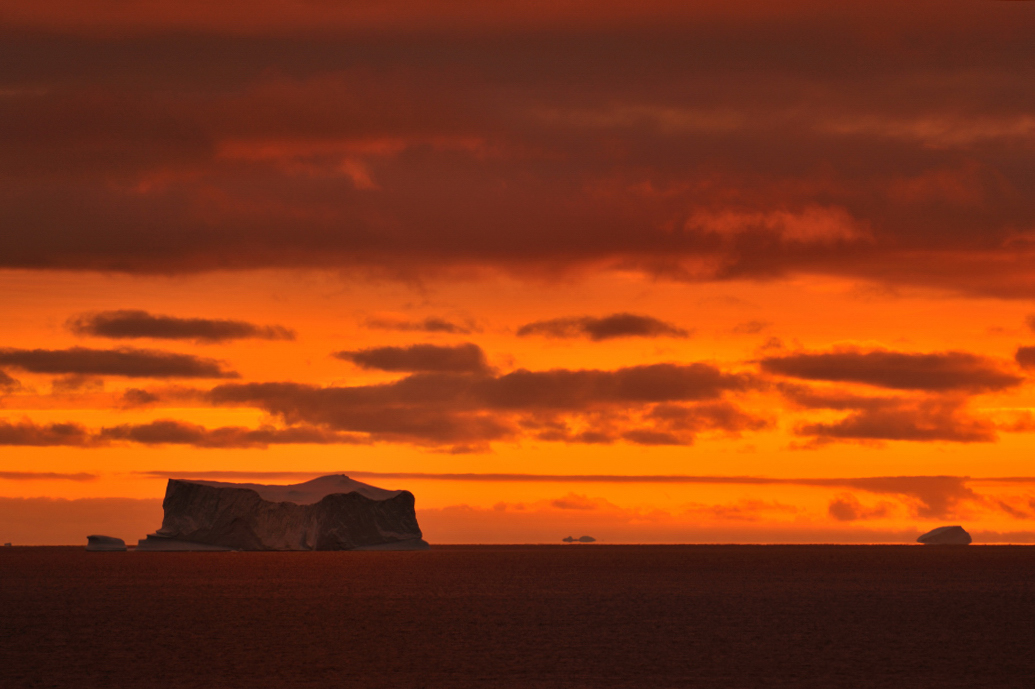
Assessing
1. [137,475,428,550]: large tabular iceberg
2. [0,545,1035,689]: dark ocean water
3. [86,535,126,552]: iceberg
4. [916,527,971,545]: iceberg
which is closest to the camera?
[0,545,1035,689]: dark ocean water

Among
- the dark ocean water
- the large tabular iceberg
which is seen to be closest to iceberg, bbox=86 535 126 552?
the large tabular iceberg

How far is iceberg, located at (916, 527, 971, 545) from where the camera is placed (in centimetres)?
18888

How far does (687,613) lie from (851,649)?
12.0m

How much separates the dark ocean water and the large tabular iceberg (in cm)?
4563

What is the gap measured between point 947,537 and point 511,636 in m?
176

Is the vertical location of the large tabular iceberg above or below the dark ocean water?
above

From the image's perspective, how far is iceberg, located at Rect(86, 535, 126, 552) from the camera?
424 ft

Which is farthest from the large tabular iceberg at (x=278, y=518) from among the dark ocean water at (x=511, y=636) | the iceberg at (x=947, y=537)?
the iceberg at (x=947, y=537)

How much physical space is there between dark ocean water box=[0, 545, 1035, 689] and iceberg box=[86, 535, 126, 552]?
7544 centimetres

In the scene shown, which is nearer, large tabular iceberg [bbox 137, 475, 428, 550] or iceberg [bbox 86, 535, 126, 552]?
large tabular iceberg [bbox 137, 475, 428, 550]

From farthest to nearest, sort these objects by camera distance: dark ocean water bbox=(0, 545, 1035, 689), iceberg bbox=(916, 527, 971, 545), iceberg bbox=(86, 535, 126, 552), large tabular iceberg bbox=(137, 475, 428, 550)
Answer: iceberg bbox=(916, 527, 971, 545)
iceberg bbox=(86, 535, 126, 552)
large tabular iceberg bbox=(137, 475, 428, 550)
dark ocean water bbox=(0, 545, 1035, 689)

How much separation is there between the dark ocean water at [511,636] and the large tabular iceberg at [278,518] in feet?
150

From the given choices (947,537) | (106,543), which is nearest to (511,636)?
(106,543)

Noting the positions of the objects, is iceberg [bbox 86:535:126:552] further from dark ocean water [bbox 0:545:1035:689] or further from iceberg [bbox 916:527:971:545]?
iceberg [bbox 916:527:971:545]
